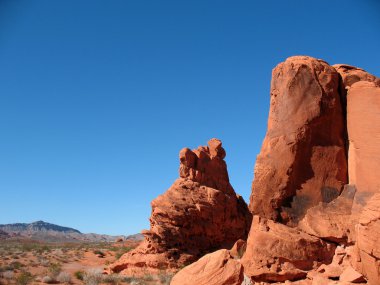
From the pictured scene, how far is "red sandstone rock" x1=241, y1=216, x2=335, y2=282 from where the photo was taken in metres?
10.5

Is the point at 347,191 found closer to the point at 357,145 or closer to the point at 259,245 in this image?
the point at 357,145

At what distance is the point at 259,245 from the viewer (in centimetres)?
1096

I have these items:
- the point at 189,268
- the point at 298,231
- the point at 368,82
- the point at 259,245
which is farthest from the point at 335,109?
the point at 189,268

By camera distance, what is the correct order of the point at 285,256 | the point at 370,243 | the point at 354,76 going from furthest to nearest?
1. the point at 354,76
2. the point at 285,256
3. the point at 370,243

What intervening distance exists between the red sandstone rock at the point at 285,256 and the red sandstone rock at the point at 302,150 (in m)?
0.78

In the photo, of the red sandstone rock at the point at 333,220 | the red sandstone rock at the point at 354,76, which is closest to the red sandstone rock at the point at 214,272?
→ the red sandstone rock at the point at 333,220

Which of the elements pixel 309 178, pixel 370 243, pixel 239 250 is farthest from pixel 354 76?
pixel 239 250

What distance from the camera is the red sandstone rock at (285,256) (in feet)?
34.5

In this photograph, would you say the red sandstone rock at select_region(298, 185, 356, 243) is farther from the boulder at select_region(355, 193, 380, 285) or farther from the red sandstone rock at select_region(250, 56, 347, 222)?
the boulder at select_region(355, 193, 380, 285)

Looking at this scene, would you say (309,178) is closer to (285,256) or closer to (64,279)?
(285,256)

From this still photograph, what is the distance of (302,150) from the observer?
11820 millimetres

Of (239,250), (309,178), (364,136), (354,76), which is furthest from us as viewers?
(239,250)

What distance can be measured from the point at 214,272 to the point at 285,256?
2.17 metres

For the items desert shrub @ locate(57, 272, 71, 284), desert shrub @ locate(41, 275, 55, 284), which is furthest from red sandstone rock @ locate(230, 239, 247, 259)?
desert shrub @ locate(41, 275, 55, 284)
